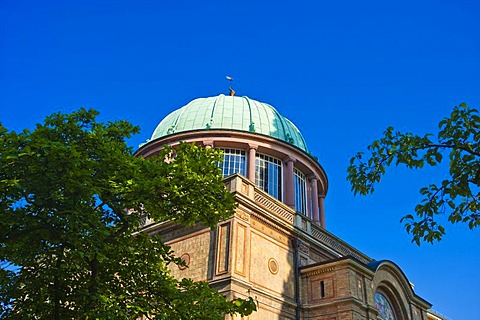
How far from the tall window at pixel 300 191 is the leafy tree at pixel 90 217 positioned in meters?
15.4

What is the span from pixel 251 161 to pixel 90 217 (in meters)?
16.0

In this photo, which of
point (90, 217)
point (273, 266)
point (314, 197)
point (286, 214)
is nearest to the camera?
point (90, 217)

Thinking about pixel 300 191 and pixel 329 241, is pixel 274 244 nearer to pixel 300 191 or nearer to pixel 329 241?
pixel 329 241

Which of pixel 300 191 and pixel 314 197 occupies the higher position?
pixel 314 197

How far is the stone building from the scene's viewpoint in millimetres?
18156

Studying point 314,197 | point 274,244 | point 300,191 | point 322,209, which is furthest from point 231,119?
point 274,244


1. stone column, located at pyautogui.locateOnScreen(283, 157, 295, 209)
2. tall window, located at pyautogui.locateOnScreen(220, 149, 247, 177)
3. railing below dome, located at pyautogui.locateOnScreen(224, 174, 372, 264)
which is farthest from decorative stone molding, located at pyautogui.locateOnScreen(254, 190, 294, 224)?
tall window, located at pyautogui.locateOnScreen(220, 149, 247, 177)

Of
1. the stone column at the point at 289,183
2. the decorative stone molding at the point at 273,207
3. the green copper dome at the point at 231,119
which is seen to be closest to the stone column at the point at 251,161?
the green copper dome at the point at 231,119

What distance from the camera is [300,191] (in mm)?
27156

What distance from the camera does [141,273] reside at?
36.5 feet

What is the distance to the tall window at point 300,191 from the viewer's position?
26.5 meters

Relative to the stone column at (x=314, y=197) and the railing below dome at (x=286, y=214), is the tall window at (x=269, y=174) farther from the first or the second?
the railing below dome at (x=286, y=214)

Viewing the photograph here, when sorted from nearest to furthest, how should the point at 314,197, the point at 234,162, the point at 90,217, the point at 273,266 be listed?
the point at 90,217, the point at 273,266, the point at 234,162, the point at 314,197

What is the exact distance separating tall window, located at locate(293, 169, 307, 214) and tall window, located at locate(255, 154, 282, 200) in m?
1.42
